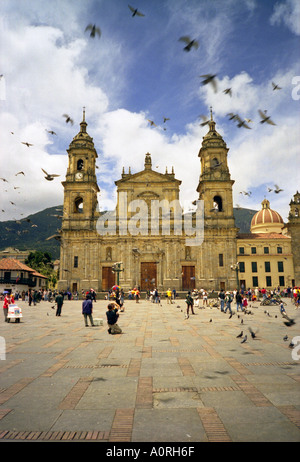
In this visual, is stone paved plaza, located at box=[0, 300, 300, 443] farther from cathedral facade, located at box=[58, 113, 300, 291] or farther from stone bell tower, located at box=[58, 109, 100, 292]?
stone bell tower, located at box=[58, 109, 100, 292]

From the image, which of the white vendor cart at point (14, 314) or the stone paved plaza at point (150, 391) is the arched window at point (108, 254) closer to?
the white vendor cart at point (14, 314)

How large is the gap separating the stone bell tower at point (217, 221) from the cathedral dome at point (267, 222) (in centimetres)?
1655

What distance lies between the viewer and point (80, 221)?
150 feet

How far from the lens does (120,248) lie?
145 ft

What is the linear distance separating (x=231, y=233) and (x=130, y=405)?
41.4 meters

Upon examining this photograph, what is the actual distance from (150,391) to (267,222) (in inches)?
2274

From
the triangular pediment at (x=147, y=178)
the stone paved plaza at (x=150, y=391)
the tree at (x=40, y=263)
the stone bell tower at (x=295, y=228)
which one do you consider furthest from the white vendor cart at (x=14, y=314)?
the tree at (x=40, y=263)

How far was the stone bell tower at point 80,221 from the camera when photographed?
4416cm

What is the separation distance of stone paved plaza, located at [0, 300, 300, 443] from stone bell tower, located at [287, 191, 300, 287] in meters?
42.0

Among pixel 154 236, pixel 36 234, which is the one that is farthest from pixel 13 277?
pixel 36 234

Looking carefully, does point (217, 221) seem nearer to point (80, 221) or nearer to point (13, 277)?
point (80, 221)

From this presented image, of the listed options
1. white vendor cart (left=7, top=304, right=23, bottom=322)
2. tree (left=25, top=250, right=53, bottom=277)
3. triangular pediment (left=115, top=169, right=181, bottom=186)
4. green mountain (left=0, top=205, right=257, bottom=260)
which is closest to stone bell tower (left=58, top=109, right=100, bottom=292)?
triangular pediment (left=115, top=169, right=181, bottom=186)
